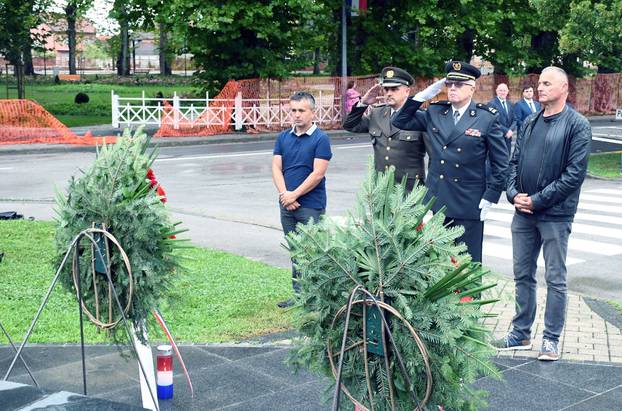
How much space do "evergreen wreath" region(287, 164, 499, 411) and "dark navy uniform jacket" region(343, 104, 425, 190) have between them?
3.33m

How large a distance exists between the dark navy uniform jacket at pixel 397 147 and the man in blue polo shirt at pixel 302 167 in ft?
2.01

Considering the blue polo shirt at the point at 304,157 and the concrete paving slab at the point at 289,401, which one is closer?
the concrete paving slab at the point at 289,401

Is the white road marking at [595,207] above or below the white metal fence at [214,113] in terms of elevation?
below

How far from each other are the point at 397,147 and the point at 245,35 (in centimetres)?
2545

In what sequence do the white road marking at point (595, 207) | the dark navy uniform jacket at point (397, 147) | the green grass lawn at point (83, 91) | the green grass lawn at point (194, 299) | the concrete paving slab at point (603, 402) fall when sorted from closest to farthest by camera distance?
the concrete paving slab at point (603, 402) → the dark navy uniform jacket at point (397, 147) → the green grass lawn at point (194, 299) → the white road marking at point (595, 207) → the green grass lawn at point (83, 91)

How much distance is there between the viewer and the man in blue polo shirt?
8055mm

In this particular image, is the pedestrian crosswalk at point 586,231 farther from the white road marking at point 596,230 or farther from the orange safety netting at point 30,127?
the orange safety netting at point 30,127

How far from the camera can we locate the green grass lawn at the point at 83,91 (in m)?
38.7

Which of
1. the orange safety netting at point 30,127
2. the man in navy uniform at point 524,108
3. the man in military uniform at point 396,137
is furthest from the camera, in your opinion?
the orange safety netting at point 30,127

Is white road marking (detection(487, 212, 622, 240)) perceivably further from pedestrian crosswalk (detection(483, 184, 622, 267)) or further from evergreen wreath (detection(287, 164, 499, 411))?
evergreen wreath (detection(287, 164, 499, 411))

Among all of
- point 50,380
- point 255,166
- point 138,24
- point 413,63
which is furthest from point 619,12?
point 50,380

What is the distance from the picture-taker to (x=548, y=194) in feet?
21.6

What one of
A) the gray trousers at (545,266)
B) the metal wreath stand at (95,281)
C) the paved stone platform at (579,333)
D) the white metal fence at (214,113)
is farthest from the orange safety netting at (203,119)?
the metal wreath stand at (95,281)

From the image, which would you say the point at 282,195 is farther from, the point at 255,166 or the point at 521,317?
the point at 255,166
